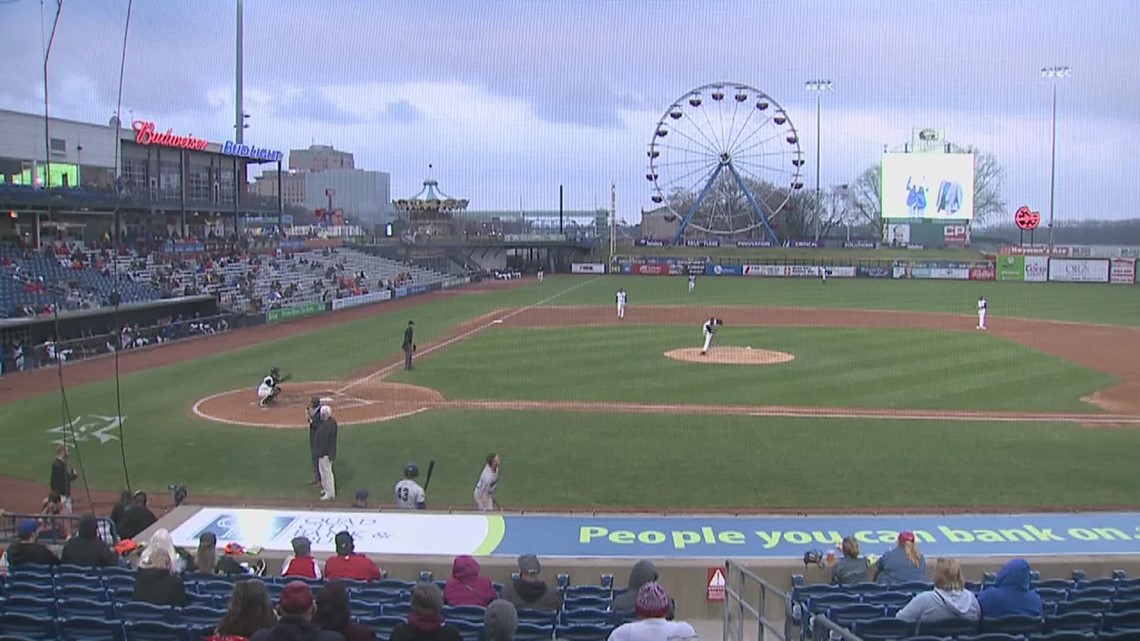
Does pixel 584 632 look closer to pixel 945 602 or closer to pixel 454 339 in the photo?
pixel 945 602

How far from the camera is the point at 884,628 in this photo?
20.5 ft

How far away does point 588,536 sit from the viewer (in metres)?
10.4

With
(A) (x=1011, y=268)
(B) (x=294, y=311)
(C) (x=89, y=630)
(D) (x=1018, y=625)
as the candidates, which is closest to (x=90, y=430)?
(C) (x=89, y=630)

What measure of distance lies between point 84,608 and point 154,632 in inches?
45.9

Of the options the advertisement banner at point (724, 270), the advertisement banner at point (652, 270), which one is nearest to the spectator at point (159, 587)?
the advertisement banner at point (652, 270)

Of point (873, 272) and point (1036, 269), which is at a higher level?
point (1036, 269)

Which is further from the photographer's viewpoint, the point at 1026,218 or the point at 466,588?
the point at 1026,218

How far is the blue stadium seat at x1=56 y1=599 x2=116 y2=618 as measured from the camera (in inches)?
256

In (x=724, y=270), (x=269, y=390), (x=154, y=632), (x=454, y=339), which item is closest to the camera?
(x=154, y=632)

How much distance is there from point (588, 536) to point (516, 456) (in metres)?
7.05

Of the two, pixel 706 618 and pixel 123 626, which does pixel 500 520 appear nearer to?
pixel 706 618

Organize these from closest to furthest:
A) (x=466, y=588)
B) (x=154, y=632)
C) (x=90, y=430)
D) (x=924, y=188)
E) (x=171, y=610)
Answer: (x=154, y=632) < (x=171, y=610) < (x=466, y=588) < (x=90, y=430) < (x=924, y=188)

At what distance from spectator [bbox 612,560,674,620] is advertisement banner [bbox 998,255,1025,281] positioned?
75077 millimetres

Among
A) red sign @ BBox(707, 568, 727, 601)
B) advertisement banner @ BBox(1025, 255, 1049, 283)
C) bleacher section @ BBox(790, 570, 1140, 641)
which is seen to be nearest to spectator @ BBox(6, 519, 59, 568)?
red sign @ BBox(707, 568, 727, 601)
